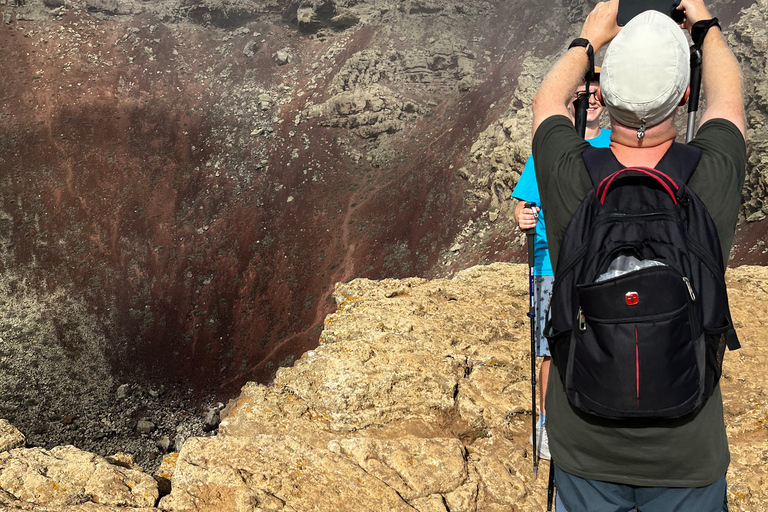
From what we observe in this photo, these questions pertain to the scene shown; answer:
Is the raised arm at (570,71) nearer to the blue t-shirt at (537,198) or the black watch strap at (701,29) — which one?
the black watch strap at (701,29)

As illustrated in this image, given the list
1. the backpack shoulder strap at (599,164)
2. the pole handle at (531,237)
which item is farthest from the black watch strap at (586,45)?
the pole handle at (531,237)

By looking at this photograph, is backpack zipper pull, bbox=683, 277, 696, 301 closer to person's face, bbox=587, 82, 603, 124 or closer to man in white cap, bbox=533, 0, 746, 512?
man in white cap, bbox=533, 0, 746, 512

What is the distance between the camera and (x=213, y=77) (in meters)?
33.1

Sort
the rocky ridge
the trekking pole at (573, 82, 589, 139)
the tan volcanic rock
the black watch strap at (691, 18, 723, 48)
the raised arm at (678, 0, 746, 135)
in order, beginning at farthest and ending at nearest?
1. the tan volcanic rock
2. the rocky ridge
3. the trekking pole at (573, 82, 589, 139)
4. the black watch strap at (691, 18, 723, 48)
5. the raised arm at (678, 0, 746, 135)

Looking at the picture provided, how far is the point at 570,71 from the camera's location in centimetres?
199

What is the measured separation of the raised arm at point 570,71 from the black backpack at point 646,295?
0.45 metres

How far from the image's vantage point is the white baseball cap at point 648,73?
1.60 meters

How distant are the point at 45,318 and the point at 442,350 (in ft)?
72.5

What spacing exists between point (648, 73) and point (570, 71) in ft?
1.37

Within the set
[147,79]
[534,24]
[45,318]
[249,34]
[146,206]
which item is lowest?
[45,318]

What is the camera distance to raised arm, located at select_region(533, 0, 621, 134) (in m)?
1.96

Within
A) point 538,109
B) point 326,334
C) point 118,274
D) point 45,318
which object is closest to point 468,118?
point 118,274

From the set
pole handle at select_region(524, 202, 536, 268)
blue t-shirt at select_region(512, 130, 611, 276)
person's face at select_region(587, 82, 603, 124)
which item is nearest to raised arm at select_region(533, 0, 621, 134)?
blue t-shirt at select_region(512, 130, 611, 276)

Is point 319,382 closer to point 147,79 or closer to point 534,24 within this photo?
point 534,24
